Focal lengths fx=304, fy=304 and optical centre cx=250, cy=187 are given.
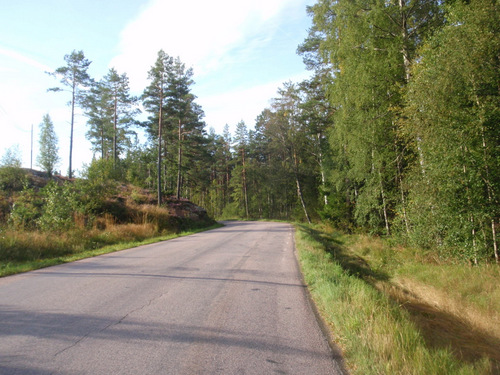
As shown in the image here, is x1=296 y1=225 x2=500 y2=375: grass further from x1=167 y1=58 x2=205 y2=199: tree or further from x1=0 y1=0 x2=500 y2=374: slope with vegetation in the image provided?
x1=167 y1=58 x2=205 y2=199: tree

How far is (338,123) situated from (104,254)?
13442mm

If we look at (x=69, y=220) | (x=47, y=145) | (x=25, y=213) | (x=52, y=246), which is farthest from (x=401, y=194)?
(x=47, y=145)

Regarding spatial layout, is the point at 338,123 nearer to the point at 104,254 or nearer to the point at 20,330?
the point at 104,254

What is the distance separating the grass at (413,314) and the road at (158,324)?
38 cm

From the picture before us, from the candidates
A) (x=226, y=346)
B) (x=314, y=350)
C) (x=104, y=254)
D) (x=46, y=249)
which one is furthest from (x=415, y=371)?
(x=46, y=249)

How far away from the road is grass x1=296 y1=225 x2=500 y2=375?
382 mm

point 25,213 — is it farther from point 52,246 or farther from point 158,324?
point 158,324

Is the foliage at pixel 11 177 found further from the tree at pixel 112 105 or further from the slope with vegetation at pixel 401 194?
the tree at pixel 112 105

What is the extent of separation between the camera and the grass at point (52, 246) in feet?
29.2

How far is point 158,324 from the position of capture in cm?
416

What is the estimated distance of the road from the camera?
10.3ft

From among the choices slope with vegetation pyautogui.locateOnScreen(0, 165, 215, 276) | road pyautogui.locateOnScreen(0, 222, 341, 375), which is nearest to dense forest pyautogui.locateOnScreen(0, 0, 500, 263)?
slope with vegetation pyautogui.locateOnScreen(0, 165, 215, 276)

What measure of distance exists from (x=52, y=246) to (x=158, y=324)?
9274mm

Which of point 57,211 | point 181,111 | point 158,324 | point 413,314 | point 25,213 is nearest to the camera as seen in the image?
point 158,324
